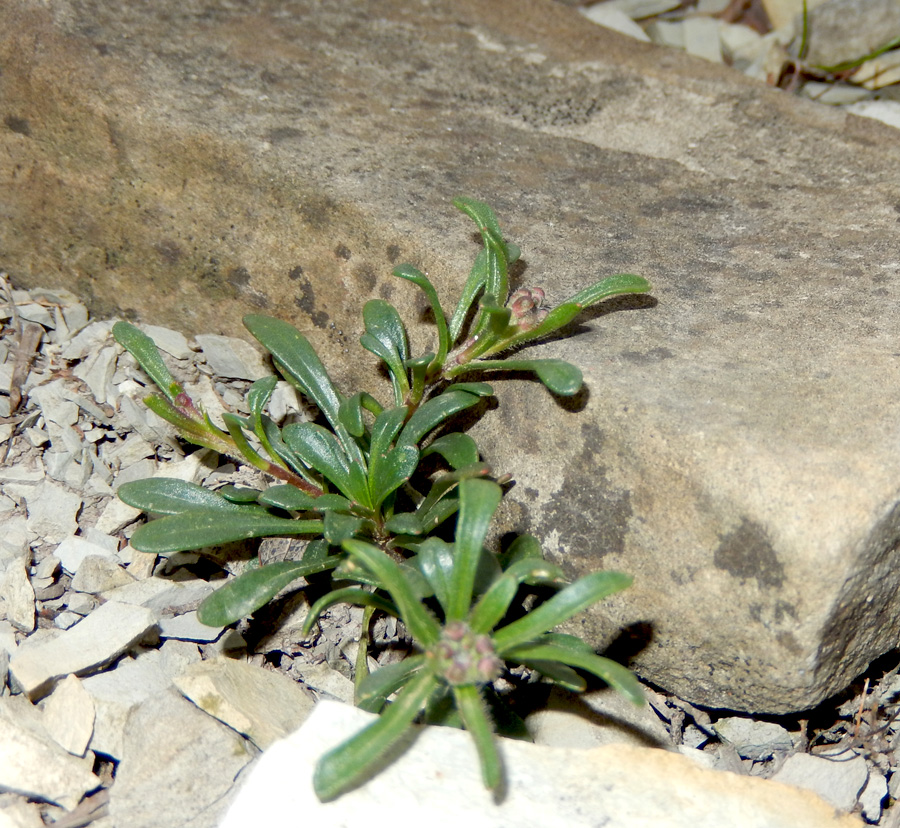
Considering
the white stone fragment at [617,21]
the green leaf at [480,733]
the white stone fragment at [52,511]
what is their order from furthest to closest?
the white stone fragment at [617,21] → the white stone fragment at [52,511] → the green leaf at [480,733]

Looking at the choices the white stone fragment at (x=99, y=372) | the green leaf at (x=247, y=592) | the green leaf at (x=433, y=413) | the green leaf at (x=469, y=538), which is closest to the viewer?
the green leaf at (x=469, y=538)

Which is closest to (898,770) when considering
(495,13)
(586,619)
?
(586,619)

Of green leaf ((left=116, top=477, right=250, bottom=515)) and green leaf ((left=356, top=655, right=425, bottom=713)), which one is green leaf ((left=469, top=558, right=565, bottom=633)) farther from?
green leaf ((left=116, top=477, right=250, bottom=515))

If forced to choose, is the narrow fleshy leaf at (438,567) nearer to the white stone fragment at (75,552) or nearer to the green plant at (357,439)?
the green plant at (357,439)

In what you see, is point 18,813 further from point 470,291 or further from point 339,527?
point 470,291

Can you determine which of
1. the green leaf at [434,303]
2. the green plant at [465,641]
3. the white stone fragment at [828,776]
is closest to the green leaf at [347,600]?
the green plant at [465,641]

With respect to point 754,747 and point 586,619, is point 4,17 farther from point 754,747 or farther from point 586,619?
point 754,747
